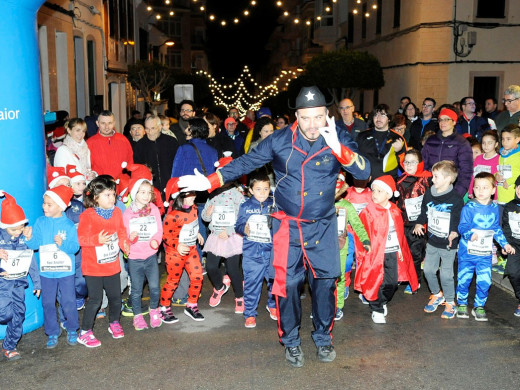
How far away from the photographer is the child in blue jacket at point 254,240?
6195mm

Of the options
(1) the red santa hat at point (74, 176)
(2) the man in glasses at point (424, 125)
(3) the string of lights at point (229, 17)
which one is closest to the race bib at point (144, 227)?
(1) the red santa hat at point (74, 176)

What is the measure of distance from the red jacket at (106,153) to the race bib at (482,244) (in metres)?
4.74

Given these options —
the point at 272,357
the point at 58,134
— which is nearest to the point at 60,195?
the point at 272,357

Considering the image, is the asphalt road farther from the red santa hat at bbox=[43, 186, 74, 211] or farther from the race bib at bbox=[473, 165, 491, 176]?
the race bib at bbox=[473, 165, 491, 176]

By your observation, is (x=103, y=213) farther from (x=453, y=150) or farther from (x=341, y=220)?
(x=453, y=150)

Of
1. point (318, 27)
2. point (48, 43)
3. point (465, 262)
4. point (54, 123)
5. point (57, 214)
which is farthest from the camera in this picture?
point (318, 27)

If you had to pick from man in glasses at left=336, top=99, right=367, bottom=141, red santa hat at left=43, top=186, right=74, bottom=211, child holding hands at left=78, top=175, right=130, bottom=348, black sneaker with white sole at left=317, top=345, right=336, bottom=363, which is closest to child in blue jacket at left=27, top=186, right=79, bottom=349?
red santa hat at left=43, top=186, right=74, bottom=211

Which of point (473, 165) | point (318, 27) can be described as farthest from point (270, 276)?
point (318, 27)

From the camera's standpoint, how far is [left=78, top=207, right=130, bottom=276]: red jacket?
18.3ft

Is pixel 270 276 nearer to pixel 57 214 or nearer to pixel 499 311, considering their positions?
pixel 57 214

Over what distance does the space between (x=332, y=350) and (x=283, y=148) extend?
74.0 inches

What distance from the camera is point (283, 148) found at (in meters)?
5.20

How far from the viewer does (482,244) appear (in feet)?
20.7

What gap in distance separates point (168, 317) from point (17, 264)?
1.71 m
